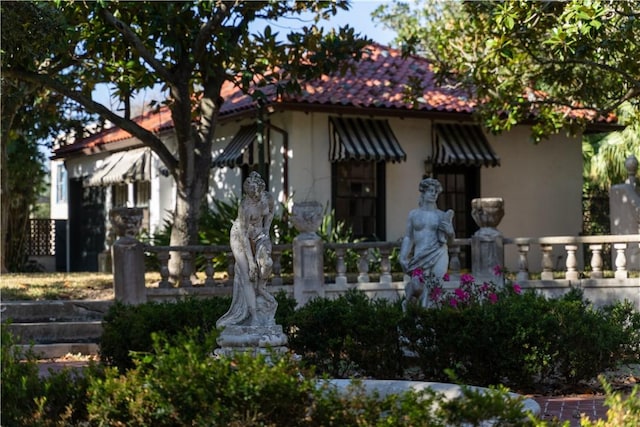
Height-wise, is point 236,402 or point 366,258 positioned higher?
point 366,258

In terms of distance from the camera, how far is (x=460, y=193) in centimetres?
2128

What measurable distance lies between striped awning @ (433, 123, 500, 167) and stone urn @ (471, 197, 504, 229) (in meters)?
4.57

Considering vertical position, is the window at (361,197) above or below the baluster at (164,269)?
above

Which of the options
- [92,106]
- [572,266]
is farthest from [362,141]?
[92,106]

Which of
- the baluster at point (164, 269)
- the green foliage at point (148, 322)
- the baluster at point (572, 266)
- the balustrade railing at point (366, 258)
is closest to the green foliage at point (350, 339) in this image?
the green foliage at point (148, 322)

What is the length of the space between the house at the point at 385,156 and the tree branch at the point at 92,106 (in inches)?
108

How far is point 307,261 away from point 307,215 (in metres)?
0.76

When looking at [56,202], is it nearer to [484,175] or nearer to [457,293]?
[484,175]

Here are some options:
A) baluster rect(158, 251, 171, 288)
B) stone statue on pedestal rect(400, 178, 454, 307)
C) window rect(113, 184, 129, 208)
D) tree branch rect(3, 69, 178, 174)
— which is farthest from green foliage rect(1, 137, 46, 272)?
stone statue on pedestal rect(400, 178, 454, 307)

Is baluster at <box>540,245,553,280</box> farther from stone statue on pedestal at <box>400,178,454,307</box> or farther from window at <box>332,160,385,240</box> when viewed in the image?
window at <box>332,160,385,240</box>

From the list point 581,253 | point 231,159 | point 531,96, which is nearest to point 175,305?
point 231,159

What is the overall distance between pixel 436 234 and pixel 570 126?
24.1 ft

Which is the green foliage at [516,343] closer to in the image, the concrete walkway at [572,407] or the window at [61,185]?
the concrete walkway at [572,407]

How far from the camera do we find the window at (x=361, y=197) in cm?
1981
